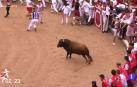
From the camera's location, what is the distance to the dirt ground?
1633cm

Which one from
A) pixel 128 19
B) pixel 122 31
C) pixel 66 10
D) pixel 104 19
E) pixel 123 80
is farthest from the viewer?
pixel 66 10

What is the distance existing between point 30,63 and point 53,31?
4.96m

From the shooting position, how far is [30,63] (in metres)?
17.8

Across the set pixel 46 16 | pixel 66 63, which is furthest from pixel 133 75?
pixel 46 16

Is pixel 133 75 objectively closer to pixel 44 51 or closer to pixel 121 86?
pixel 121 86

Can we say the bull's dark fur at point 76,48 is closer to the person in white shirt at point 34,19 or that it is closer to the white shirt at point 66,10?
the person in white shirt at point 34,19

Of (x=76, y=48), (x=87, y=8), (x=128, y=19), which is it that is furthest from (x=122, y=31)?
(x=87, y=8)

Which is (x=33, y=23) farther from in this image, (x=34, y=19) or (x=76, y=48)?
(x=76, y=48)

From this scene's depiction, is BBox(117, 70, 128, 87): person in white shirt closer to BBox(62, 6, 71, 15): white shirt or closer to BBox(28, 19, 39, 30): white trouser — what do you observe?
BBox(28, 19, 39, 30): white trouser

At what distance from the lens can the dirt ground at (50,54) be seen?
16328 millimetres

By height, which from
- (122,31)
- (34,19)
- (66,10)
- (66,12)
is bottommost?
(122,31)

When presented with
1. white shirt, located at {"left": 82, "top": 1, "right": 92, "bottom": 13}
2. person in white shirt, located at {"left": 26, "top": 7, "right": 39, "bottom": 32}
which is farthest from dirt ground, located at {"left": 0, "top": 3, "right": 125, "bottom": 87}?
white shirt, located at {"left": 82, "top": 1, "right": 92, "bottom": 13}

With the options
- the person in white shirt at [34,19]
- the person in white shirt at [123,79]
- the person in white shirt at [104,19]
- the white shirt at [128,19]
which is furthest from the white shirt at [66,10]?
the person in white shirt at [123,79]

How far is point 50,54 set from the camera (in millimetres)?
18906
